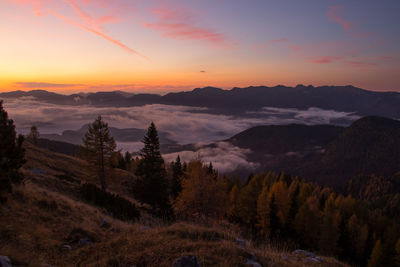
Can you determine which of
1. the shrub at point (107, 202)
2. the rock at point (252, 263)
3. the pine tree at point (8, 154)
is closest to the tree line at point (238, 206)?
the shrub at point (107, 202)

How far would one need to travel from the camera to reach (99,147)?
36.8 m

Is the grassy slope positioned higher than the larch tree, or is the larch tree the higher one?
the grassy slope

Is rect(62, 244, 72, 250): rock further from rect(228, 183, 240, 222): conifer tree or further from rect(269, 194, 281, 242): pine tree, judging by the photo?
rect(228, 183, 240, 222): conifer tree

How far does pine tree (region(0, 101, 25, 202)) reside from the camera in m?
12.1

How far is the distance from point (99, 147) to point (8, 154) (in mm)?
24914

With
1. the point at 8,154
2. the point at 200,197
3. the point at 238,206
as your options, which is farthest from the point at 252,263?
the point at 238,206

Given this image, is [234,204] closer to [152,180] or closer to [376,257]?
[152,180]

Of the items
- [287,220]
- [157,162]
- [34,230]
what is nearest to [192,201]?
[157,162]

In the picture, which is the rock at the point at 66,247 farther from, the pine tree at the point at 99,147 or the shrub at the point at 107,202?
the pine tree at the point at 99,147

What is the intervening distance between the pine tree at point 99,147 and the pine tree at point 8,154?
77.4ft

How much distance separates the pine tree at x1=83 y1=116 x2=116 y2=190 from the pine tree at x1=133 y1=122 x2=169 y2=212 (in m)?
5.57

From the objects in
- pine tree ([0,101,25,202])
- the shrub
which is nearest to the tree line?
the shrub

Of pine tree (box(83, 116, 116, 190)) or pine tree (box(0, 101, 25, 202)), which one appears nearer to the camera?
pine tree (box(0, 101, 25, 202))

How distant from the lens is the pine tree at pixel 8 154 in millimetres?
12074
